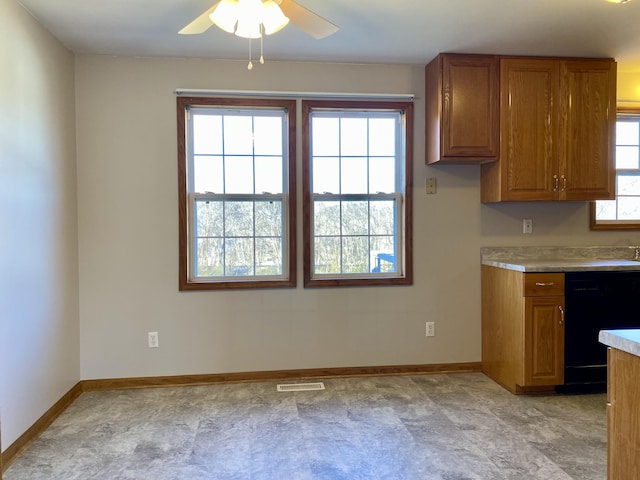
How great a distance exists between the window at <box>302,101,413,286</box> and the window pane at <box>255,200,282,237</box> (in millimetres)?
215

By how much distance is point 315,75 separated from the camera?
3311mm

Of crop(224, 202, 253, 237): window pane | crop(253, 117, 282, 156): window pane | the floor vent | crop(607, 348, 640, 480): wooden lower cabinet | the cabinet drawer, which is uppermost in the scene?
crop(253, 117, 282, 156): window pane

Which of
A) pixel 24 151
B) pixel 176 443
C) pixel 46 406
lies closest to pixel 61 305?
pixel 46 406

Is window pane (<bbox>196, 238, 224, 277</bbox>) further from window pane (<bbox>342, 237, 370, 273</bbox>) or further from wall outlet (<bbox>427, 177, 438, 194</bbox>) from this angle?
wall outlet (<bbox>427, 177, 438, 194</bbox>)

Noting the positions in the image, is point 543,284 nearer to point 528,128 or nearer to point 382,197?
point 528,128

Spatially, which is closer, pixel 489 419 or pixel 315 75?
pixel 489 419

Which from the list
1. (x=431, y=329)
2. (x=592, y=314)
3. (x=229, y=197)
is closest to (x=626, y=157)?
(x=592, y=314)

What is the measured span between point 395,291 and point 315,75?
1.79m

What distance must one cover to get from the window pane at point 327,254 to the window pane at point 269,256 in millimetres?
291

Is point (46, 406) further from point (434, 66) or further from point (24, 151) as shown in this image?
point (434, 66)

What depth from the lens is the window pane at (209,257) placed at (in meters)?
3.30

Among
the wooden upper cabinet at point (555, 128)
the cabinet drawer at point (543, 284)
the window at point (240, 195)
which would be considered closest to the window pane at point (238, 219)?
the window at point (240, 195)

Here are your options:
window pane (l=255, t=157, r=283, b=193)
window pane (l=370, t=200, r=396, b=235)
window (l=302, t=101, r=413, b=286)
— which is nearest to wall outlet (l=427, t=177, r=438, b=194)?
window (l=302, t=101, r=413, b=286)

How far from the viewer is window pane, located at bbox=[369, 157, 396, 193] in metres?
3.45
